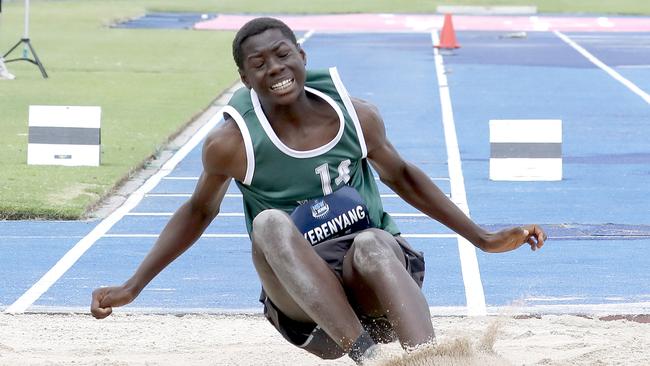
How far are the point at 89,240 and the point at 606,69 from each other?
15.8 metres

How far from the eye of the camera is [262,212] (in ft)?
16.7

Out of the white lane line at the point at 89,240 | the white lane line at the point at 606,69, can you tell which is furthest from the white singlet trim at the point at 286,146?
the white lane line at the point at 606,69

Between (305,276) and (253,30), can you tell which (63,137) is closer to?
(253,30)

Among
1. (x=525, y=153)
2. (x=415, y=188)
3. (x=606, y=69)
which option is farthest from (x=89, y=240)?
(x=606, y=69)

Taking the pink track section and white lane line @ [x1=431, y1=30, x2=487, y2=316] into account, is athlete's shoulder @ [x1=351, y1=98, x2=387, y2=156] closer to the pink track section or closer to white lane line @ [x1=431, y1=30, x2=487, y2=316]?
white lane line @ [x1=431, y1=30, x2=487, y2=316]

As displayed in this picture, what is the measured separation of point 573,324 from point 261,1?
3920 centimetres

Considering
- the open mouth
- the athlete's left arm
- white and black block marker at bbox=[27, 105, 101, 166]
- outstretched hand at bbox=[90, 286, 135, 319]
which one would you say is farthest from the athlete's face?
white and black block marker at bbox=[27, 105, 101, 166]

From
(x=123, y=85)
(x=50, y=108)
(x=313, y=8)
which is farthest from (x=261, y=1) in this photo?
(x=50, y=108)

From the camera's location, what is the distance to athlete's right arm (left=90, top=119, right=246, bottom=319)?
527 centimetres

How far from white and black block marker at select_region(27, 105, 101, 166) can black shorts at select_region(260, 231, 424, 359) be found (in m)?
7.68

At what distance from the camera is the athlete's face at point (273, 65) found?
5.14 meters

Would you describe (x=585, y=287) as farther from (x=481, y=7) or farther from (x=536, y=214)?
(x=481, y=7)

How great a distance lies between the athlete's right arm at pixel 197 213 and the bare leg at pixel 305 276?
12.8 inches

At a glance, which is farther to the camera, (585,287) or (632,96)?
(632,96)
